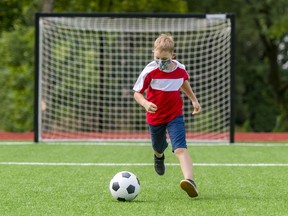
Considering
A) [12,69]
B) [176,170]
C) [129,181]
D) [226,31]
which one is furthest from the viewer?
[12,69]

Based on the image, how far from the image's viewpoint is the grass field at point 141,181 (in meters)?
6.17

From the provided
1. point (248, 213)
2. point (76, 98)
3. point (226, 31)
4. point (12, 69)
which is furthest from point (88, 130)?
point (248, 213)

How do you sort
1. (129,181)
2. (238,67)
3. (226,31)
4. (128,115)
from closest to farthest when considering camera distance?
1. (129,181)
2. (226,31)
3. (128,115)
4. (238,67)

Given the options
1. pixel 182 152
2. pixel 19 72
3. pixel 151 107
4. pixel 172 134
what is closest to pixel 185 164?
pixel 182 152

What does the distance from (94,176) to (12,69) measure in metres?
17.8

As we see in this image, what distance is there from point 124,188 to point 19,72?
64.5 ft

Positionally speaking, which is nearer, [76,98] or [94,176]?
[94,176]

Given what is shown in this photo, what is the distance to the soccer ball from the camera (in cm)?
651

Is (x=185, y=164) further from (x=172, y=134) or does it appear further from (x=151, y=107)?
(x=151, y=107)

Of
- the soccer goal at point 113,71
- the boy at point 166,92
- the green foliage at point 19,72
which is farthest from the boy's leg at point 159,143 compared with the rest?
the green foliage at point 19,72

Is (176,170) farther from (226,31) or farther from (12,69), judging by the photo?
(12,69)

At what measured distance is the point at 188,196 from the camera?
6.87 m

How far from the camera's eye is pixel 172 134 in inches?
288

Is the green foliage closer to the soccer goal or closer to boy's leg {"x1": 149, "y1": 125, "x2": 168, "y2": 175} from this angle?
the soccer goal
